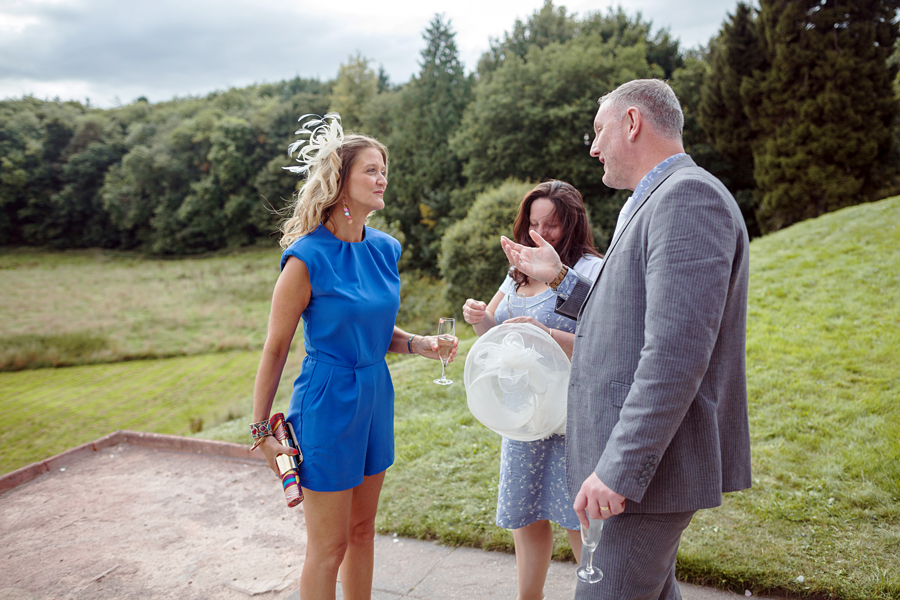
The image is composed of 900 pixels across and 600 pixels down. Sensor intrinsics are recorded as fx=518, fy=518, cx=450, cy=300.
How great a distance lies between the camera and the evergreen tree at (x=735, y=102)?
20.0 m

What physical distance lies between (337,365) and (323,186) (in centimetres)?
81

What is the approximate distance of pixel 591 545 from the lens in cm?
162

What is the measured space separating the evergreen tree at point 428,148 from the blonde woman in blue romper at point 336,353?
951 inches

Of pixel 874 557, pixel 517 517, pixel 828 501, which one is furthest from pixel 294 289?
pixel 828 501

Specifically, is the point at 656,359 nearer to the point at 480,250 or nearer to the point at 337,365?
the point at 337,365

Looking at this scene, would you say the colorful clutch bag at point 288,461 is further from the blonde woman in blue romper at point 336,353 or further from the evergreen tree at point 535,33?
the evergreen tree at point 535,33

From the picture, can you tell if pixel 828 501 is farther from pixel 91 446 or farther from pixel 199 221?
pixel 199 221

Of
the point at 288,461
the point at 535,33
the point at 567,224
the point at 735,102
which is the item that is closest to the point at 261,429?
the point at 288,461

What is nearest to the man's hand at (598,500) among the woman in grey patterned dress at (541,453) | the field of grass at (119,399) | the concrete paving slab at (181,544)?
the woman in grey patterned dress at (541,453)

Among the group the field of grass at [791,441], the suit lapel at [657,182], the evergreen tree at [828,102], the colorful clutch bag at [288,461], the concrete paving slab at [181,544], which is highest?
the evergreen tree at [828,102]

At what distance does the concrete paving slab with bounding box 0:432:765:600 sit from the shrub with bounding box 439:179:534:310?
26.3ft

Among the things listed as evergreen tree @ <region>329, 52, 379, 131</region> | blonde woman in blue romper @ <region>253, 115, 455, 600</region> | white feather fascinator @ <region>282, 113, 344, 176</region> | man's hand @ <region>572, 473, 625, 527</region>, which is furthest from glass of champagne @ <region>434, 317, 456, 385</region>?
evergreen tree @ <region>329, 52, 379, 131</region>

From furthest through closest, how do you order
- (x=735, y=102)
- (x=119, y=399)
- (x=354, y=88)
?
1. (x=354, y=88)
2. (x=735, y=102)
3. (x=119, y=399)

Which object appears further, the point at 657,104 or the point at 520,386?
the point at 520,386
